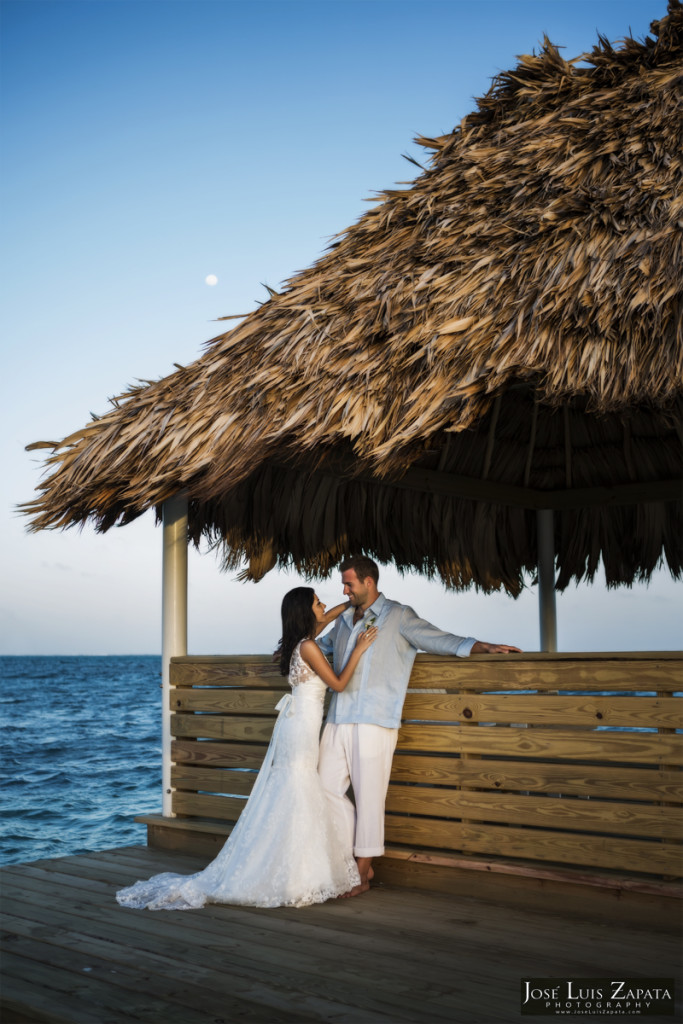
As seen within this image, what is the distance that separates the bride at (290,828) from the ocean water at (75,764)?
377 inches

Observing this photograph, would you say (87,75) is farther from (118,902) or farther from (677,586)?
(118,902)

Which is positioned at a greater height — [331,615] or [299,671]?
[331,615]

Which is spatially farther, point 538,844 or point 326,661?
point 326,661

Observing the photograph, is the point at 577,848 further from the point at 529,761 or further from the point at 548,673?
the point at 548,673

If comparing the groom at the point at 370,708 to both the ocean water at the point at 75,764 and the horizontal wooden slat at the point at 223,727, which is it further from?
the ocean water at the point at 75,764

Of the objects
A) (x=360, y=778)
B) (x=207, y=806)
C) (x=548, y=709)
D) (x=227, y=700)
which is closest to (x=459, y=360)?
(x=548, y=709)

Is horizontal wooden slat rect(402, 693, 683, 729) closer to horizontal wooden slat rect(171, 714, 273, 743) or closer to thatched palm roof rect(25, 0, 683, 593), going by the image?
horizontal wooden slat rect(171, 714, 273, 743)

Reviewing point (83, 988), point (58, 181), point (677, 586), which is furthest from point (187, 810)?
point (58, 181)

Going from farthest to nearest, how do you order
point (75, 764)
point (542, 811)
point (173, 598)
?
point (75, 764) < point (173, 598) < point (542, 811)

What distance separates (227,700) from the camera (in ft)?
16.4

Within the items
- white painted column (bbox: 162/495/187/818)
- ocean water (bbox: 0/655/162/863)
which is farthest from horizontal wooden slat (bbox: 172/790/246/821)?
ocean water (bbox: 0/655/162/863)

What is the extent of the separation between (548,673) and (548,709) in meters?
0.15

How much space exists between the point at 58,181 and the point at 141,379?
5.00 metres

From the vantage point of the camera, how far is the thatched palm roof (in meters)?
3.82
